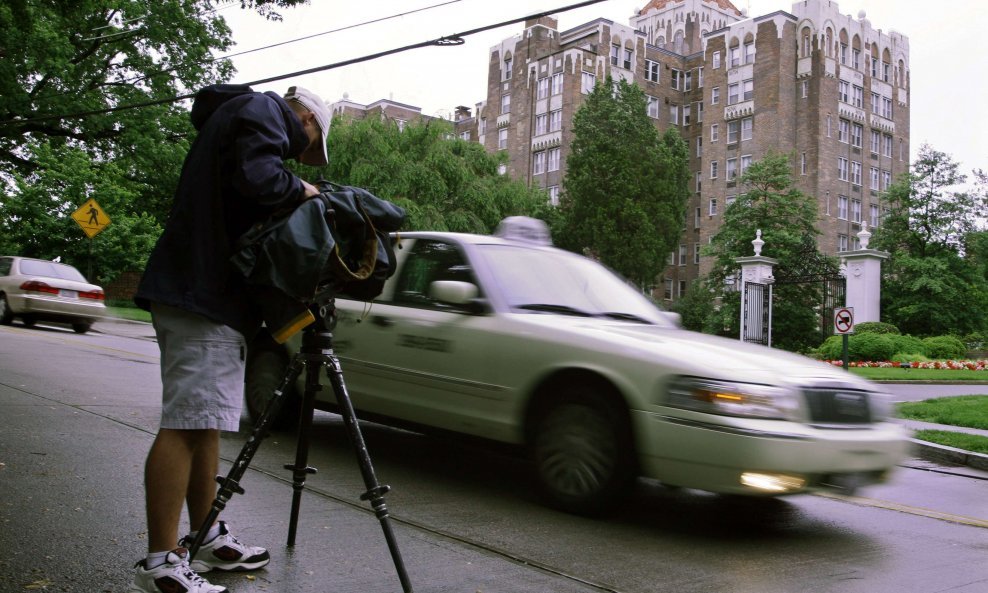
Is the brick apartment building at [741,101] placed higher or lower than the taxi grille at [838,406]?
higher

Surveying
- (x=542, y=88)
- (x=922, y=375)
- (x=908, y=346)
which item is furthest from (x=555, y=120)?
(x=922, y=375)

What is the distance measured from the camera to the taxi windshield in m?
6.01

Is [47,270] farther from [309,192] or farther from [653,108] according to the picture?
[653,108]

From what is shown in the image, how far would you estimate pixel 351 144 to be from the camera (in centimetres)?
3972

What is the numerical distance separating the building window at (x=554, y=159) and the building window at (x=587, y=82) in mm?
5268

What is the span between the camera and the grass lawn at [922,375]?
2112 cm

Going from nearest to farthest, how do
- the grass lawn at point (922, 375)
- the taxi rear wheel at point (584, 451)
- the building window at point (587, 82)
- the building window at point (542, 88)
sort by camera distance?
the taxi rear wheel at point (584, 451) → the grass lawn at point (922, 375) → the building window at point (587, 82) → the building window at point (542, 88)

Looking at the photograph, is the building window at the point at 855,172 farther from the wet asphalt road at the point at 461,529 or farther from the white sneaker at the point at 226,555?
the white sneaker at the point at 226,555

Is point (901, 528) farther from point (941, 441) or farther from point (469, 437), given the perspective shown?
point (941, 441)

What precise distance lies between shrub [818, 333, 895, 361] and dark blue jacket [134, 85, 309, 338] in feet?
88.0

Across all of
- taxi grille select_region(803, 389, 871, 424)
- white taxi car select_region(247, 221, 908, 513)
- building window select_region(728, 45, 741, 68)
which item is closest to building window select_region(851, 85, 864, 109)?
building window select_region(728, 45, 741, 68)

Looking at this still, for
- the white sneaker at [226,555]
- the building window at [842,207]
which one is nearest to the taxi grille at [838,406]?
the white sneaker at [226,555]

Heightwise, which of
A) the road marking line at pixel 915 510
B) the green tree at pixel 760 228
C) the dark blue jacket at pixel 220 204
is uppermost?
the green tree at pixel 760 228

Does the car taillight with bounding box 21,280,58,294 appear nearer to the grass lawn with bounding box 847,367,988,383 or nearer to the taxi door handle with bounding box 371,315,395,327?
the taxi door handle with bounding box 371,315,395,327
